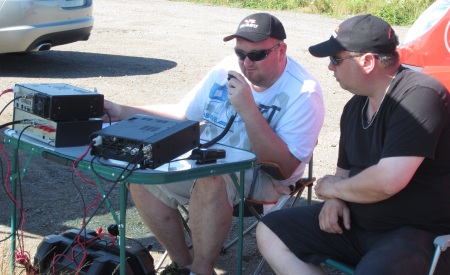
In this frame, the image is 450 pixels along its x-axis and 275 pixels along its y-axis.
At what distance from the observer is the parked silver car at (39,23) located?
8.66 m

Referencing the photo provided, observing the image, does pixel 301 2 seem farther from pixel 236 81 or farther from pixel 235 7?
pixel 236 81

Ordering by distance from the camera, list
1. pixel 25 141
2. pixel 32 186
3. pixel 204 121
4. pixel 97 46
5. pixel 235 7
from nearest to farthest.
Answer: pixel 25 141, pixel 204 121, pixel 32 186, pixel 97 46, pixel 235 7

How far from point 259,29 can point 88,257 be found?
1.41m

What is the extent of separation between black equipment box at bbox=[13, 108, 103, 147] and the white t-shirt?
0.79 metres

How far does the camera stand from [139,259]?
350cm

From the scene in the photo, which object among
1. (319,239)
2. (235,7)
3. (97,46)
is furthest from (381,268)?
(235,7)

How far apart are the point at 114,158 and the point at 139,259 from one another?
1.99ft

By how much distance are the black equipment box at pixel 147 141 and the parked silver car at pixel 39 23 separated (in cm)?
581

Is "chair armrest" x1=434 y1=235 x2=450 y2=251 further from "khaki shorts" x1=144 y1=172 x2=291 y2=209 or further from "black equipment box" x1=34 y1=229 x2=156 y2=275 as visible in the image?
"black equipment box" x1=34 y1=229 x2=156 y2=275

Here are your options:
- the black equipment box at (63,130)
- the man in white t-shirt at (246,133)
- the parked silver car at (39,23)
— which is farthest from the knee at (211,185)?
the parked silver car at (39,23)

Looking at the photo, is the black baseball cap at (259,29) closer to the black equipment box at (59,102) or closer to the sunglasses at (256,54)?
the sunglasses at (256,54)

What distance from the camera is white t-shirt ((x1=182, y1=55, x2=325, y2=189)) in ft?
12.4

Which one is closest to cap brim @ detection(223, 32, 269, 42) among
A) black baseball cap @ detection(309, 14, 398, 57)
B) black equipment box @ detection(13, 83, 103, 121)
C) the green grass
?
black baseball cap @ detection(309, 14, 398, 57)

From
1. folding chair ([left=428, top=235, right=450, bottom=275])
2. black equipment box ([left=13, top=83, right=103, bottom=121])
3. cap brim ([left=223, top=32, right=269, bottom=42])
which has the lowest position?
folding chair ([left=428, top=235, right=450, bottom=275])
